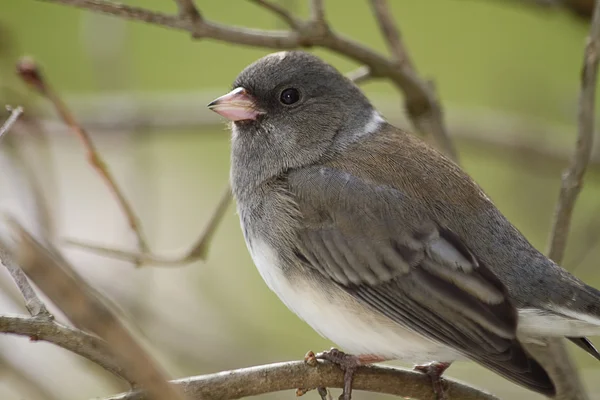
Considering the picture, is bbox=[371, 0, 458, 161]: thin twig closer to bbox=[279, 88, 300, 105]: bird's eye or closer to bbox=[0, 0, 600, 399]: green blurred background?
bbox=[279, 88, 300, 105]: bird's eye

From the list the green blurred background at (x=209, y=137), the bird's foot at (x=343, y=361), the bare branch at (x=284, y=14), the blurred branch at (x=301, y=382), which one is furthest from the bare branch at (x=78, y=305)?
the green blurred background at (x=209, y=137)

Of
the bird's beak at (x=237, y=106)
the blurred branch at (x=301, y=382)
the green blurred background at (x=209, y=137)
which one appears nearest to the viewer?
the blurred branch at (x=301, y=382)

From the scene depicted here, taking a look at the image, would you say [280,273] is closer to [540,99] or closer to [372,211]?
[372,211]

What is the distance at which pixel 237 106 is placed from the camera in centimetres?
235

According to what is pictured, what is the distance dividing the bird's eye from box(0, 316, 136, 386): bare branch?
1090mm

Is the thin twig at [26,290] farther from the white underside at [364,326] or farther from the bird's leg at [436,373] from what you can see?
the bird's leg at [436,373]

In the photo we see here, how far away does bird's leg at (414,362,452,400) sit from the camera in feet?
6.69

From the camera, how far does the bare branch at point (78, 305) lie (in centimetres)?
87

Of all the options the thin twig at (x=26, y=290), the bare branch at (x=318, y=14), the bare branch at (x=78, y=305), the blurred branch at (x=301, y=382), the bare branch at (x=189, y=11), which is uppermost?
the bare branch at (x=189, y=11)

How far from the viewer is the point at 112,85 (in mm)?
3879

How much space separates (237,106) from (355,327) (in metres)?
0.73

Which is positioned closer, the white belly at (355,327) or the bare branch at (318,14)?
the white belly at (355,327)

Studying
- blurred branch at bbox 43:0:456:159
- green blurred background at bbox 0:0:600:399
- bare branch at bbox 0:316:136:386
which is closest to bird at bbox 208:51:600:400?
blurred branch at bbox 43:0:456:159

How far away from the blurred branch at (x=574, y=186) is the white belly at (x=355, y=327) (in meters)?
0.40
